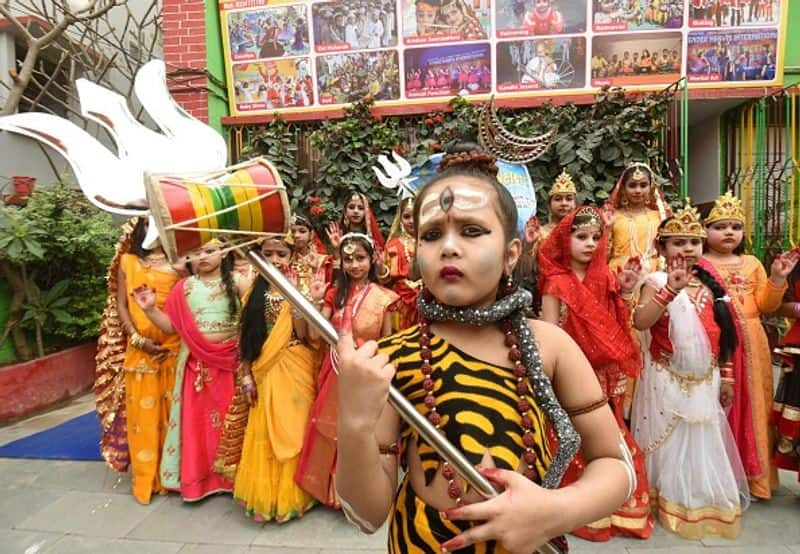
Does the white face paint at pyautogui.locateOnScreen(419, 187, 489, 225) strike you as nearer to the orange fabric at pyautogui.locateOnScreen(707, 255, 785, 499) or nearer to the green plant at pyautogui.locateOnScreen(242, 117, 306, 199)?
the orange fabric at pyautogui.locateOnScreen(707, 255, 785, 499)

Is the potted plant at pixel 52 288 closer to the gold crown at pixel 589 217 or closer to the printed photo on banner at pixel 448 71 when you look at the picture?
the printed photo on banner at pixel 448 71

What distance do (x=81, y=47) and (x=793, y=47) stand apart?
924cm

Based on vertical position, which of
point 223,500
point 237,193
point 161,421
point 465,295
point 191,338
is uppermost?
point 237,193

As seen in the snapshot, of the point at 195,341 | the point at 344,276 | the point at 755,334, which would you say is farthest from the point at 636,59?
the point at 195,341

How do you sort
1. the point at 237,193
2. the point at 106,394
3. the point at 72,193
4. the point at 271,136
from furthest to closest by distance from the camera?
the point at 271,136 < the point at 72,193 < the point at 106,394 < the point at 237,193

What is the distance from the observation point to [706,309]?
281cm

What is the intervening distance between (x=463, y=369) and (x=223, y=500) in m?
2.80

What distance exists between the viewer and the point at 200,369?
3287 mm

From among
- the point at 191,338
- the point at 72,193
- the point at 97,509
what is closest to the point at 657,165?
the point at 191,338

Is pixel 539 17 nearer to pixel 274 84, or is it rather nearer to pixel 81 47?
pixel 274 84

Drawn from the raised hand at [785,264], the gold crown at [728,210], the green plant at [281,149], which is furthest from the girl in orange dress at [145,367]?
the raised hand at [785,264]

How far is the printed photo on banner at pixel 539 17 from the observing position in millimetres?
5625

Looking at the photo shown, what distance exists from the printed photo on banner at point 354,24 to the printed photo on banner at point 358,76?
4.7 inches

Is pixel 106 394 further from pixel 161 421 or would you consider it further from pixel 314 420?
pixel 314 420
